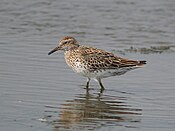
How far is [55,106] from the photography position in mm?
10812

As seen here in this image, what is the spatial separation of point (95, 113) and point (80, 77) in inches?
110

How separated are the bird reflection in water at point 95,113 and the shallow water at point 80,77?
1 centimetres

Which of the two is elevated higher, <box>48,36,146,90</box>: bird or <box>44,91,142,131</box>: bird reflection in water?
<box>48,36,146,90</box>: bird

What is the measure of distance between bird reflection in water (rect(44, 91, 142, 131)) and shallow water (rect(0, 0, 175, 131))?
0.04 feet

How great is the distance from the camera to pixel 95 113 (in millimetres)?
10523

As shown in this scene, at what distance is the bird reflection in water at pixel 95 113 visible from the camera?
9.79 m

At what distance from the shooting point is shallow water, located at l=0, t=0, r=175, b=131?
399 inches

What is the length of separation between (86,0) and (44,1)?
121 cm

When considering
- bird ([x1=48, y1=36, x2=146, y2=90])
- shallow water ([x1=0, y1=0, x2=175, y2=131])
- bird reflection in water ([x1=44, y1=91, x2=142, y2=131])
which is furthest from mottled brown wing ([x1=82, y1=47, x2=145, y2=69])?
bird reflection in water ([x1=44, y1=91, x2=142, y2=131])

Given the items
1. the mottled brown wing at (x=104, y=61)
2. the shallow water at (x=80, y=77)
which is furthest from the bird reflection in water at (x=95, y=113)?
the mottled brown wing at (x=104, y=61)

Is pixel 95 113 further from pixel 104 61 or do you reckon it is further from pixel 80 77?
pixel 80 77

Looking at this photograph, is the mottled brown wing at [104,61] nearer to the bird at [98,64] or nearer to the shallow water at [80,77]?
the bird at [98,64]

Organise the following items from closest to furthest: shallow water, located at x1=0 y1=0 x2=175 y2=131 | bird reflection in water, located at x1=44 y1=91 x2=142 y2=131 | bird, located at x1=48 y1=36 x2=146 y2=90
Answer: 1. bird reflection in water, located at x1=44 y1=91 x2=142 y2=131
2. shallow water, located at x1=0 y1=0 x2=175 y2=131
3. bird, located at x1=48 y1=36 x2=146 y2=90

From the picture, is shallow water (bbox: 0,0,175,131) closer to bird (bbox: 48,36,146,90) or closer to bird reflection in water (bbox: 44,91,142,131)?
bird reflection in water (bbox: 44,91,142,131)
